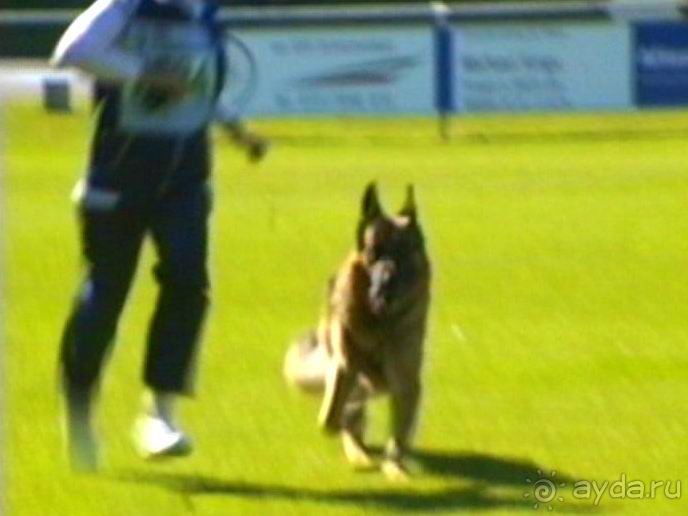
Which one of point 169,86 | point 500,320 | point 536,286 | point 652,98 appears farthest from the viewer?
point 652,98

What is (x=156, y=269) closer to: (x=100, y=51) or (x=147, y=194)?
(x=147, y=194)

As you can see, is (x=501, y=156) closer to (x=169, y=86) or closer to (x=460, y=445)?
(x=460, y=445)

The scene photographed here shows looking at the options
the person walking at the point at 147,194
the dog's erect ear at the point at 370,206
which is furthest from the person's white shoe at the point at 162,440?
the dog's erect ear at the point at 370,206

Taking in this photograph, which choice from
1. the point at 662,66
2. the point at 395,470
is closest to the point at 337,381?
the point at 395,470

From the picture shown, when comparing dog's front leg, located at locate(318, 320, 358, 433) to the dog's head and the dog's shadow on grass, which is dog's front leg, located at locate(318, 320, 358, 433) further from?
the dog's shadow on grass

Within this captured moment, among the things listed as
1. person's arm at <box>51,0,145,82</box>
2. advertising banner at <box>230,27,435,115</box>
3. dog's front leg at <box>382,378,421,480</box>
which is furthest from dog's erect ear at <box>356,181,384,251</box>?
advertising banner at <box>230,27,435,115</box>

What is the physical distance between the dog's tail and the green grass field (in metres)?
0.12

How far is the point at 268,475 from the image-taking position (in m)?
6.46

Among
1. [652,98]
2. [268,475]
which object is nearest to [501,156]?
[652,98]

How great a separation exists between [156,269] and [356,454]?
859 millimetres

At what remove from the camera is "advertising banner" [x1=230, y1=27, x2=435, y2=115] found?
14.3 meters

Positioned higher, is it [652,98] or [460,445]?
[460,445]

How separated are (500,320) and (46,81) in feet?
16.3

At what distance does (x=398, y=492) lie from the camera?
6.39m
